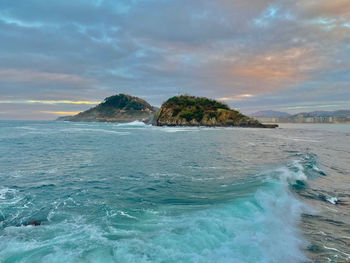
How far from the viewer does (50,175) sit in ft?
49.8

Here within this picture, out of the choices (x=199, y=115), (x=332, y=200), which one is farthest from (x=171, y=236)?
(x=199, y=115)

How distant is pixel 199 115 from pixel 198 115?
2.26 feet

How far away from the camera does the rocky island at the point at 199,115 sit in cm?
12962

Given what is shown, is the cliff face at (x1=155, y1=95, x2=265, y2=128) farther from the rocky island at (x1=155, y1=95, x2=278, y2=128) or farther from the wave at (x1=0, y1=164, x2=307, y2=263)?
→ the wave at (x1=0, y1=164, x2=307, y2=263)

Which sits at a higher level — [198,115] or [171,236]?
[198,115]

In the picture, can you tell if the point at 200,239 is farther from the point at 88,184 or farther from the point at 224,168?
the point at 224,168

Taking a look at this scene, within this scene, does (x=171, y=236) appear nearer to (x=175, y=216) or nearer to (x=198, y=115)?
(x=175, y=216)

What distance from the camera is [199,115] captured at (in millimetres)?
138875

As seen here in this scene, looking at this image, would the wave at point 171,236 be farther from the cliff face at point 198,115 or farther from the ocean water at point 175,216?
the cliff face at point 198,115

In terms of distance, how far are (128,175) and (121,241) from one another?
891 cm

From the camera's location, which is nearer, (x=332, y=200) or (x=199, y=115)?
(x=332, y=200)

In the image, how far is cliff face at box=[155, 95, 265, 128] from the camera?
426 feet

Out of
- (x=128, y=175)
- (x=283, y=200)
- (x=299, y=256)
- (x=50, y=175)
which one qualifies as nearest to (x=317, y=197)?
(x=283, y=200)

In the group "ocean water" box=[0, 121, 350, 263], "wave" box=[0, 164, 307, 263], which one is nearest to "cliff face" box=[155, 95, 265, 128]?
"ocean water" box=[0, 121, 350, 263]
